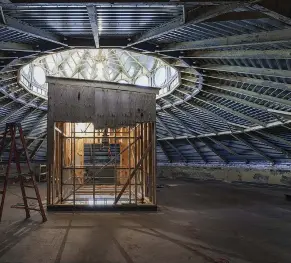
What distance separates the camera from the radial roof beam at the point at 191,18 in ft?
25.9

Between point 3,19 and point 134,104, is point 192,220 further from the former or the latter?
point 3,19

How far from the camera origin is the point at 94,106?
14.5 meters

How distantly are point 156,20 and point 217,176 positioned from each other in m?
23.7

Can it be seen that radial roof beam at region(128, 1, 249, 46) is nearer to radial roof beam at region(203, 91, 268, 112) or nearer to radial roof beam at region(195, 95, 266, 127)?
radial roof beam at region(203, 91, 268, 112)

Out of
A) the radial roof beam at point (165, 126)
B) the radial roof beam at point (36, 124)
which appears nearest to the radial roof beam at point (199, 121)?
the radial roof beam at point (165, 126)

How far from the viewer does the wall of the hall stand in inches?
985

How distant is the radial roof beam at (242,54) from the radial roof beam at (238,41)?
2.01 ft

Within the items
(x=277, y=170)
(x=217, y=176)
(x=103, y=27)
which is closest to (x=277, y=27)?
(x=103, y=27)

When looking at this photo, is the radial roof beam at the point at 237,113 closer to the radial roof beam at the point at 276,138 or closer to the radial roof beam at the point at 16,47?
the radial roof beam at the point at 276,138

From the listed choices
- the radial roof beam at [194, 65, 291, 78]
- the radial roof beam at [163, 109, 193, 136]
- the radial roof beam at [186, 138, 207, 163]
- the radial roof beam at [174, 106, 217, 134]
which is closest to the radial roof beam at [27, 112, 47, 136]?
the radial roof beam at [163, 109, 193, 136]

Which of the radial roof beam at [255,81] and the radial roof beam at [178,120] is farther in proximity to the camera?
the radial roof beam at [178,120]

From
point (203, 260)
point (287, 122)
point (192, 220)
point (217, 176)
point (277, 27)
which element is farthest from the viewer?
point (217, 176)

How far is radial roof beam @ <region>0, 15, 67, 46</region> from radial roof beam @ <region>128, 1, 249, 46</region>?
3.17 metres

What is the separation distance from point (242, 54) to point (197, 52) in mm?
2376
